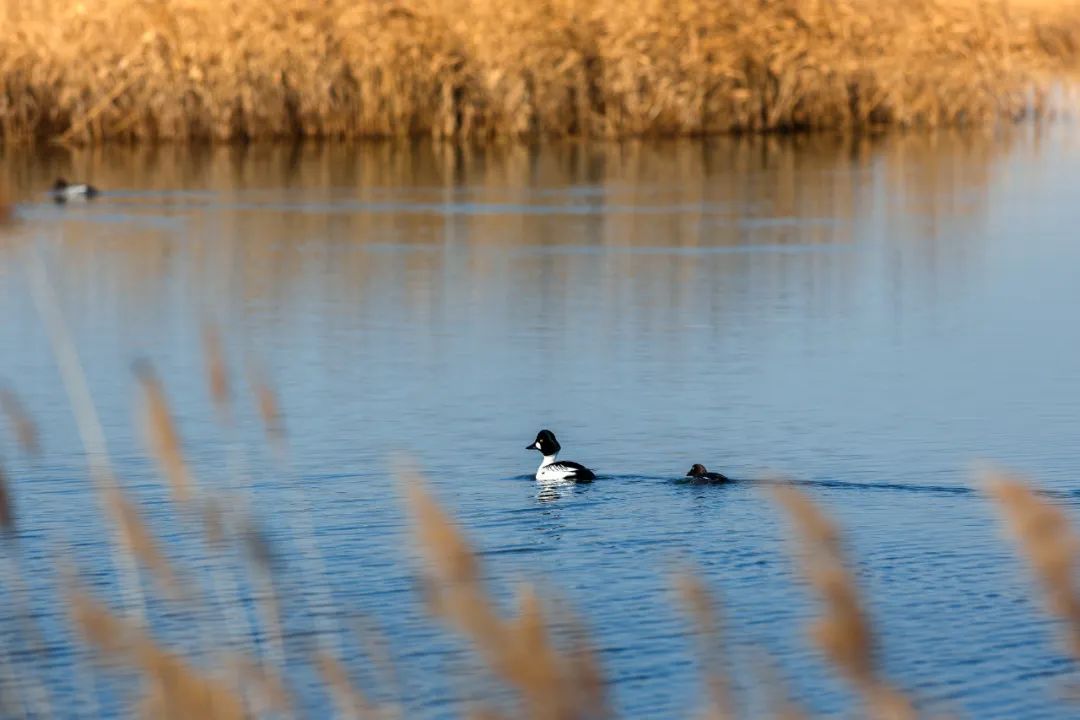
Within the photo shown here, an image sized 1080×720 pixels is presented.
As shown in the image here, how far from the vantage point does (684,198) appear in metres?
22.7

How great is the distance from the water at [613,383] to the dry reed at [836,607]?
350 millimetres

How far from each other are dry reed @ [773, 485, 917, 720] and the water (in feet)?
1.15

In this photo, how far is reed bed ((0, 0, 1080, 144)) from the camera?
27.5 meters

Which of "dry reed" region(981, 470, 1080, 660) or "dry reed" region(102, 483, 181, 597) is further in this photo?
"dry reed" region(102, 483, 181, 597)

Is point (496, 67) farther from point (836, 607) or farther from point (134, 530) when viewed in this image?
point (836, 607)

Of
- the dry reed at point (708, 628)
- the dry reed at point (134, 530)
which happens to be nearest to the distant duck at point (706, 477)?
the dry reed at point (134, 530)

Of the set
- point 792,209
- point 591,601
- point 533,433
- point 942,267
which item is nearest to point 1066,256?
point 942,267

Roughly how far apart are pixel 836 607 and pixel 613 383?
1016cm

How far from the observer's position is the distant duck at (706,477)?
30.8 feet

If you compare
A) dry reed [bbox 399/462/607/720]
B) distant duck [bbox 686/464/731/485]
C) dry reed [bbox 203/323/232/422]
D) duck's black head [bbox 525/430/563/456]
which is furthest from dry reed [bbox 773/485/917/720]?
duck's black head [bbox 525/430/563/456]

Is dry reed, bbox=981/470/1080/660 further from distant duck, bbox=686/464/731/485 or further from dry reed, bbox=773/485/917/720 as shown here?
distant duck, bbox=686/464/731/485

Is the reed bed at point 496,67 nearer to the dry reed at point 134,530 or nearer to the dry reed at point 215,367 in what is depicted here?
the dry reed at point 215,367

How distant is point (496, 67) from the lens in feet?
92.1

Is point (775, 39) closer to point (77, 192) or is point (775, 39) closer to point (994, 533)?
point (77, 192)
